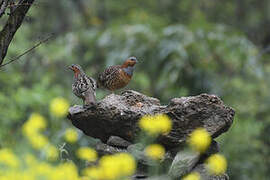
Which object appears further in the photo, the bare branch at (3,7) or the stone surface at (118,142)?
the stone surface at (118,142)

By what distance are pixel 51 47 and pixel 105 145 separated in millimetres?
10352

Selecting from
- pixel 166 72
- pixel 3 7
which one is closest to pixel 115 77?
pixel 3 7

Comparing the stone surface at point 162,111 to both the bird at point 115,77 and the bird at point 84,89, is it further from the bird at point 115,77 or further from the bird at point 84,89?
the bird at point 115,77

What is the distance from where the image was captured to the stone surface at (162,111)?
6.29m

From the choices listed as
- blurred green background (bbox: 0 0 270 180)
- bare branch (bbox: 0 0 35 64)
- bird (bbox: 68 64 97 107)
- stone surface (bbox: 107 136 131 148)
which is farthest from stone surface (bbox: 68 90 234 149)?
blurred green background (bbox: 0 0 270 180)

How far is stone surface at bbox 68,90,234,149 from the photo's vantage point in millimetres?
6289

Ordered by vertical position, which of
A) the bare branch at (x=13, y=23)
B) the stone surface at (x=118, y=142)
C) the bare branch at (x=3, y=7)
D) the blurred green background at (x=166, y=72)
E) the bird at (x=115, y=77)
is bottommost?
the blurred green background at (x=166, y=72)

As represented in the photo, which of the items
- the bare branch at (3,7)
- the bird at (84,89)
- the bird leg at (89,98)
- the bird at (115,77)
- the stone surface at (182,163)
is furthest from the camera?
the bird at (115,77)

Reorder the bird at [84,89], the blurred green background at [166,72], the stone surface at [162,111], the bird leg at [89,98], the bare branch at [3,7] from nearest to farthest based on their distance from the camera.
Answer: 1. the bare branch at [3,7]
2. the stone surface at [162,111]
3. the bird leg at [89,98]
4. the bird at [84,89]
5. the blurred green background at [166,72]

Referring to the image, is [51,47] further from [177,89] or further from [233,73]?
[233,73]

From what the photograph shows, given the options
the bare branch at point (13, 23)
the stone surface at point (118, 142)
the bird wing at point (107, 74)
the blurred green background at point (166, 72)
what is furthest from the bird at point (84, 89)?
the blurred green background at point (166, 72)

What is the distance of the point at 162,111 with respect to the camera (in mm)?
6367

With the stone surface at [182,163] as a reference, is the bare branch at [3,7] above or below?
above

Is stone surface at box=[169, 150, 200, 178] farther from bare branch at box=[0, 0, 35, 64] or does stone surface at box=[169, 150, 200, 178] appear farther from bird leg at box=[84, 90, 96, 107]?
bare branch at box=[0, 0, 35, 64]
